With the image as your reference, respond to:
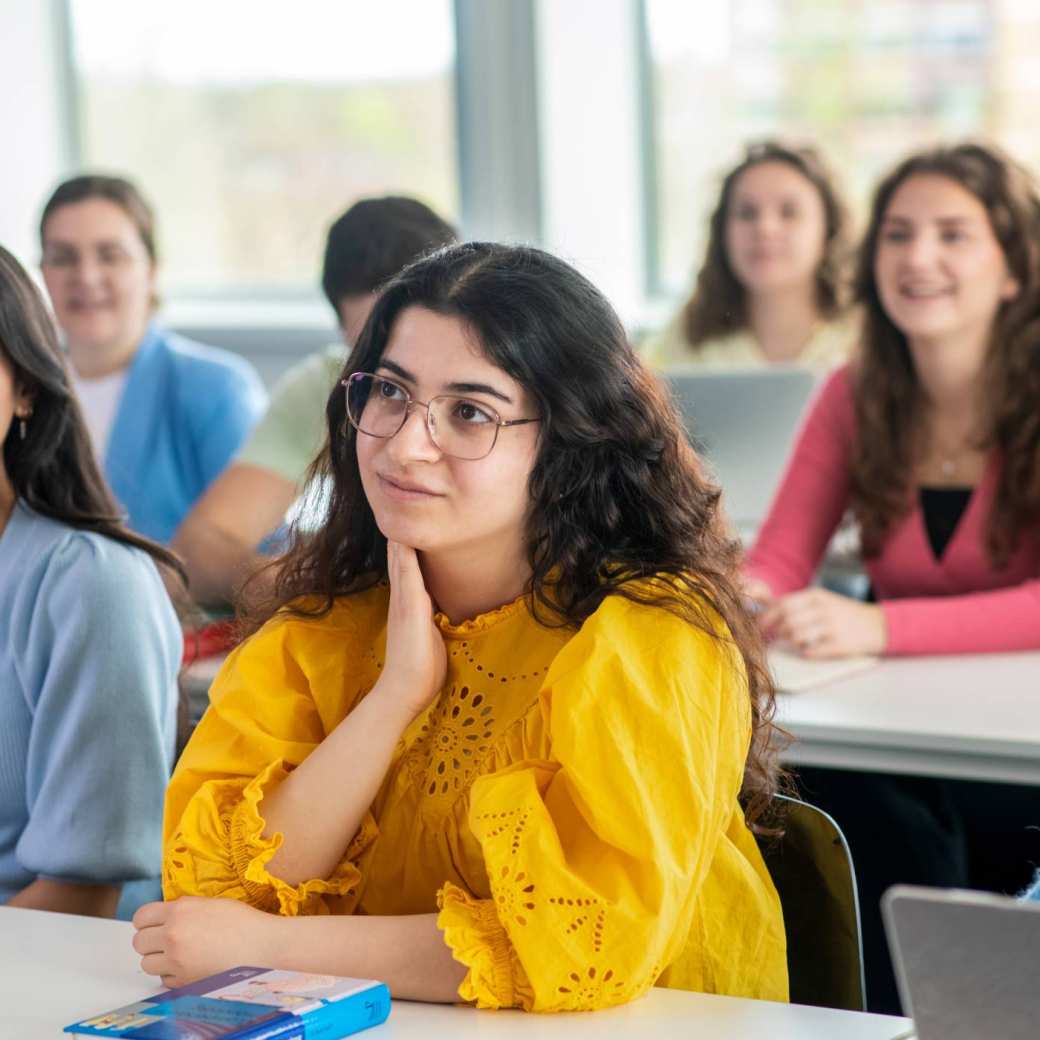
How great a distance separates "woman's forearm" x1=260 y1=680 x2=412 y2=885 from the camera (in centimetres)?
140

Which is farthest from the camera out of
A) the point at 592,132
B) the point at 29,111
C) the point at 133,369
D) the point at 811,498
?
the point at 29,111

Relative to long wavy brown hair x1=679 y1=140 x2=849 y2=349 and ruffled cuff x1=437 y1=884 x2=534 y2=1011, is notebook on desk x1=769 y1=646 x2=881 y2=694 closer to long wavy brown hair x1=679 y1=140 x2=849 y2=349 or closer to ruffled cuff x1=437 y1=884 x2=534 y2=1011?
ruffled cuff x1=437 y1=884 x2=534 y2=1011

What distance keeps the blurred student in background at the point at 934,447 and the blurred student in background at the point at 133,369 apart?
120 centimetres

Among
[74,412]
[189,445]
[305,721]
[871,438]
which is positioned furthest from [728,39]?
[305,721]

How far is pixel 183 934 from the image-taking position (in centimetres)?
128

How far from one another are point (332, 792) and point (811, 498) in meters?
1.42

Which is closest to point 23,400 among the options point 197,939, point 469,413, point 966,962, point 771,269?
point 469,413

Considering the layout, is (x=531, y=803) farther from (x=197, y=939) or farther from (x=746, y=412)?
(x=746, y=412)

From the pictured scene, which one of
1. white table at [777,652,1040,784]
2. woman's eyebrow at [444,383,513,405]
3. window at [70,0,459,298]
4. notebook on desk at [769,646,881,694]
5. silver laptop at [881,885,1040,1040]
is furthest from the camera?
window at [70,0,459,298]

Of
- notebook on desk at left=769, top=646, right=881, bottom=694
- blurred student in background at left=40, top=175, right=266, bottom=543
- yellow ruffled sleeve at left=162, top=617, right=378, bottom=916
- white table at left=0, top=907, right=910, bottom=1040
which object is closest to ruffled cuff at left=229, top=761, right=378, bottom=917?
yellow ruffled sleeve at left=162, top=617, right=378, bottom=916

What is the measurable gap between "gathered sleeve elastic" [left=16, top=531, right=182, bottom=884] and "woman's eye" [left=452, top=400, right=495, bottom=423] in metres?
0.49

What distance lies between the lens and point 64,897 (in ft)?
5.49

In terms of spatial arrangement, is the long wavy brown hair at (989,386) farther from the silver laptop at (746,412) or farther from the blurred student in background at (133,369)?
the blurred student in background at (133,369)

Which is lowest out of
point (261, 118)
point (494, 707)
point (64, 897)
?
point (64, 897)
